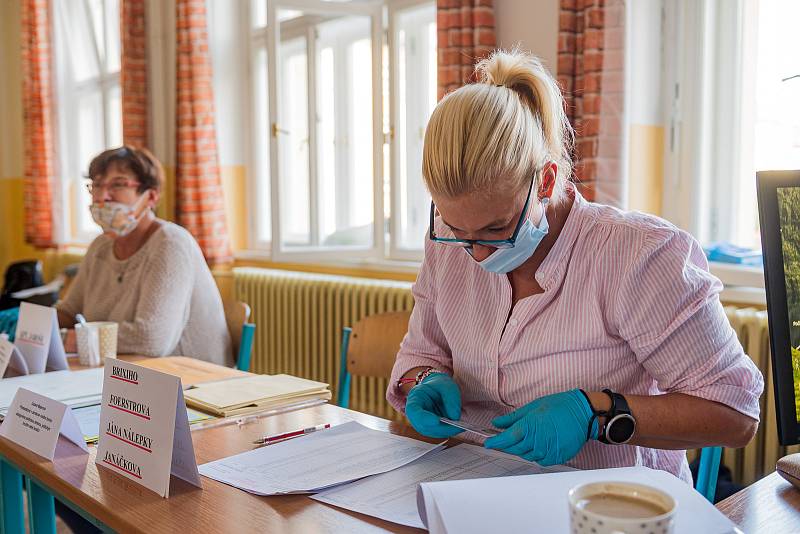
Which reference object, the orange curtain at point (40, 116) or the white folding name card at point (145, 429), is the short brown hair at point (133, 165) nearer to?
the white folding name card at point (145, 429)

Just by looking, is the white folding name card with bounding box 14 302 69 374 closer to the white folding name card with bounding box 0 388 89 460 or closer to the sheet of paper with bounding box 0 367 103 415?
the sheet of paper with bounding box 0 367 103 415

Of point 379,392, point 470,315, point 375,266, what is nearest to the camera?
point 470,315

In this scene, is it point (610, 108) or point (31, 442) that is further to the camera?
point (610, 108)

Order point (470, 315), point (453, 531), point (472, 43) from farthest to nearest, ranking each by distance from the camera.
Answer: point (472, 43), point (470, 315), point (453, 531)

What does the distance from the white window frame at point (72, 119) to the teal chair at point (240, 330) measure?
3588mm

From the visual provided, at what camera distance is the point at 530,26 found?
107 inches

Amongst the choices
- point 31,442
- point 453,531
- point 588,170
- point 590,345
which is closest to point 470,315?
point 590,345

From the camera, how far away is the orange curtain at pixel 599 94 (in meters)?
2.34

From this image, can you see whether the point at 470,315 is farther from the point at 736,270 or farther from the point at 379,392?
the point at 379,392

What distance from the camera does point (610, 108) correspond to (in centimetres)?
236

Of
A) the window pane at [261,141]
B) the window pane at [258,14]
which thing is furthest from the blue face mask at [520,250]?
the window pane at [258,14]

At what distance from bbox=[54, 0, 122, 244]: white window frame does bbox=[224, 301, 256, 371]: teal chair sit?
3.59 meters

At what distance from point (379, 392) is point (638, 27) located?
65.0 inches

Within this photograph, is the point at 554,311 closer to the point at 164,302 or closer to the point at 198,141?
the point at 164,302
